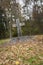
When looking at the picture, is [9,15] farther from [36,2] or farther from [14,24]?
[36,2]

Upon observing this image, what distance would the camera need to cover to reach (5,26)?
17844mm

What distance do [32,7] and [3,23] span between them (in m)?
2.90

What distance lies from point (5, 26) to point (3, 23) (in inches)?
12.9

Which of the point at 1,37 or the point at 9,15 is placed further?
A: the point at 1,37

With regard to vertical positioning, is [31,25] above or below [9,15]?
below

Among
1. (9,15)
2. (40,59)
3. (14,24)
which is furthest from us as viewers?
(14,24)

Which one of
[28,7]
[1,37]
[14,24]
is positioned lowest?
[1,37]

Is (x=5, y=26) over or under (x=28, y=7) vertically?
under

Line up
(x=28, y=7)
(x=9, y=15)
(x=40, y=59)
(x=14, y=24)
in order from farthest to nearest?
(x=28, y=7) < (x=14, y=24) < (x=9, y=15) < (x=40, y=59)

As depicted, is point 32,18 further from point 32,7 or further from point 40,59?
point 40,59

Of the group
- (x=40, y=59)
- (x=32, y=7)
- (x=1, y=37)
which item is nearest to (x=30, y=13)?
(x=32, y=7)

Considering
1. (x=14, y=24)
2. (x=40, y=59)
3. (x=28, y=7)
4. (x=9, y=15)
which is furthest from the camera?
(x=28, y=7)

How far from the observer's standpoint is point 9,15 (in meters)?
16.2

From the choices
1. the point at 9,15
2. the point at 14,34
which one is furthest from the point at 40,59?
the point at 14,34
